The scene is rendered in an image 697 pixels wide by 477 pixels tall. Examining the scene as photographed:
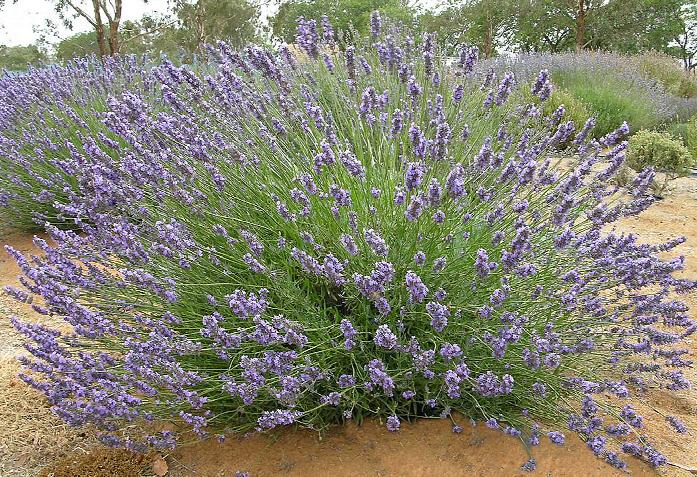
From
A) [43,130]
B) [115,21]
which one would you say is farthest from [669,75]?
[43,130]

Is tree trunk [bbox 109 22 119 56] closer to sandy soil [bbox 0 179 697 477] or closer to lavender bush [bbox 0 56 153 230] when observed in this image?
lavender bush [bbox 0 56 153 230]

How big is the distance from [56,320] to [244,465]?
79.5 inches

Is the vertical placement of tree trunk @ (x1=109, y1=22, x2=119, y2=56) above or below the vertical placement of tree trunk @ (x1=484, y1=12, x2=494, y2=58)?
above

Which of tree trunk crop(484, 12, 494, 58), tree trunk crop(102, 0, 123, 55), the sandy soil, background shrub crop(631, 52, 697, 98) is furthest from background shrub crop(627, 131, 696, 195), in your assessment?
tree trunk crop(102, 0, 123, 55)

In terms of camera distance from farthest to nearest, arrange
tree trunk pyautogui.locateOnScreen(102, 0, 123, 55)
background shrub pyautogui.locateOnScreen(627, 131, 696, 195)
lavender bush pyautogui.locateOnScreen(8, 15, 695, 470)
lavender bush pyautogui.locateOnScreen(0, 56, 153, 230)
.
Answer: tree trunk pyautogui.locateOnScreen(102, 0, 123, 55), background shrub pyautogui.locateOnScreen(627, 131, 696, 195), lavender bush pyautogui.locateOnScreen(0, 56, 153, 230), lavender bush pyautogui.locateOnScreen(8, 15, 695, 470)

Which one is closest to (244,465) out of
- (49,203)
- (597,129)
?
(49,203)

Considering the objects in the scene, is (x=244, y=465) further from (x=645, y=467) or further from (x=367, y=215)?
(x=645, y=467)

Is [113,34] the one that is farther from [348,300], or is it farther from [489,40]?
[348,300]

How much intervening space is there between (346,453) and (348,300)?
54cm

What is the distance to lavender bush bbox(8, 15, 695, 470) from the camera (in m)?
1.75

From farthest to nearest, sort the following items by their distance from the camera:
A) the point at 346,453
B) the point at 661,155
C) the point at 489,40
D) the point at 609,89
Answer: the point at 489,40, the point at 609,89, the point at 661,155, the point at 346,453

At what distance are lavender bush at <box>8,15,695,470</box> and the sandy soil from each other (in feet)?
0.25

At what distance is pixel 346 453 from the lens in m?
2.00

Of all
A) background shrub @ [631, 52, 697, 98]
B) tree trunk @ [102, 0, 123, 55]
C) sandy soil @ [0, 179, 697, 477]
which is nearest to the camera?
sandy soil @ [0, 179, 697, 477]
